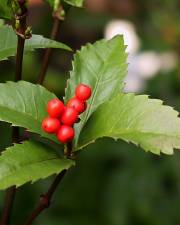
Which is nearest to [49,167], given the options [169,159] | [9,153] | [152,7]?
[9,153]

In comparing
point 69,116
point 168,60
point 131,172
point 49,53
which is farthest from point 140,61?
point 69,116

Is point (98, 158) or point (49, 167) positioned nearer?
point (49, 167)

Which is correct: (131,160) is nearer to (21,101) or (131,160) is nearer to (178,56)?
(178,56)

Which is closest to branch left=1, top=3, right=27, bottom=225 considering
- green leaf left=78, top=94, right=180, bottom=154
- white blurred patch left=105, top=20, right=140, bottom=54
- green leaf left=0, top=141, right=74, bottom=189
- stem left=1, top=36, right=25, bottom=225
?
stem left=1, top=36, right=25, bottom=225

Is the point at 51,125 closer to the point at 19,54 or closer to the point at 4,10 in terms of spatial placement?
the point at 19,54

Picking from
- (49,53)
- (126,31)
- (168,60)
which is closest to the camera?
(49,53)
